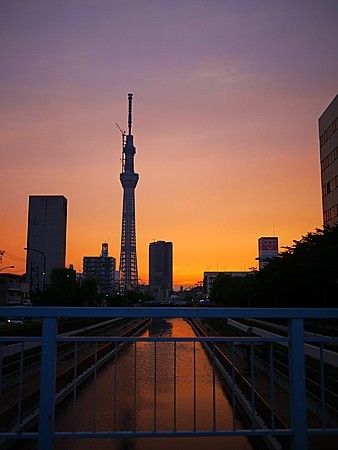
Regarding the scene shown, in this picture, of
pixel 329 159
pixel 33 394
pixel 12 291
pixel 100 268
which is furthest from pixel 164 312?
pixel 100 268

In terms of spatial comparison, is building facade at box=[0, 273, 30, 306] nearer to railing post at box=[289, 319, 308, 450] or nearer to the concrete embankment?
the concrete embankment

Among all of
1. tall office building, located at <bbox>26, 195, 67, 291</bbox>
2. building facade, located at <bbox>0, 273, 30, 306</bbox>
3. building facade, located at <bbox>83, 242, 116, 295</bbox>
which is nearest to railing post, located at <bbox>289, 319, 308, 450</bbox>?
building facade, located at <bbox>0, 273, 30, 306</bbox>

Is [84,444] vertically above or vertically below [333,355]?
below

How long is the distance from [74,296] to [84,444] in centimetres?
4865

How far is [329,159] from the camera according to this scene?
143 feet

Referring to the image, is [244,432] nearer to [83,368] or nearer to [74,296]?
Result: [83,368]

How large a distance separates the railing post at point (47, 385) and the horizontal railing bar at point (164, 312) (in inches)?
6.1

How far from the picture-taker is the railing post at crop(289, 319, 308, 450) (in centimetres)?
491

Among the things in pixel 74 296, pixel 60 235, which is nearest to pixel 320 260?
pixel 74 296

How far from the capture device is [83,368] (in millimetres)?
18797

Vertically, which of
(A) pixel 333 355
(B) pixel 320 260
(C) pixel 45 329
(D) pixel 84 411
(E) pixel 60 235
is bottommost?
(D) pixel 84 411

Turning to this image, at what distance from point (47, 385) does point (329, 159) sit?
42.5m

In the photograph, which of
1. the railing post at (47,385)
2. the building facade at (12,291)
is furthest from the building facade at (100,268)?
the railing post at (47,385)

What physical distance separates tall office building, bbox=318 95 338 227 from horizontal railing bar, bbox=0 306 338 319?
37513mm
